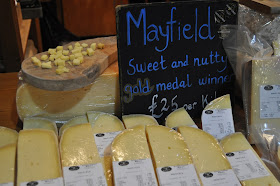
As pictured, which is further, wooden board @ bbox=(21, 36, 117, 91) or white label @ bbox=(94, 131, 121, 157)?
wooden board @ bbox=(21, 36, 117, 91)

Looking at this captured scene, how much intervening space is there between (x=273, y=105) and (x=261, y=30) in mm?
331

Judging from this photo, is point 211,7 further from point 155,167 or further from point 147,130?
point 155,167

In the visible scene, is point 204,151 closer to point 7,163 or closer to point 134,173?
point 134,173

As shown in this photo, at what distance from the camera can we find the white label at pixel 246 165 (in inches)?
41.2

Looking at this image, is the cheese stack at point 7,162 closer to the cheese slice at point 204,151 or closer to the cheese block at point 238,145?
the cheese slice at point 204,151

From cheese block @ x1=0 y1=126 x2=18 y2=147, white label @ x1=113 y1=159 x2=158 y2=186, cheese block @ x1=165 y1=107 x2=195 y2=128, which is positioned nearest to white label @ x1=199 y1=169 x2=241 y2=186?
white label @ x1=113 y1=159 x2=158 y2=186

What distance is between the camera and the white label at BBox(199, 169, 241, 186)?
990mm

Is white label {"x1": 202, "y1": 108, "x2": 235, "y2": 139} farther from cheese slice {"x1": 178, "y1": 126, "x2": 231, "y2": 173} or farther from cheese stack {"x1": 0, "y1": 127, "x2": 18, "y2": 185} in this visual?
cheese stack {"x1": 0, "y1": 127, "x2": 18, "y2": 185}

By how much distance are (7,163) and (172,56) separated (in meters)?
0.71

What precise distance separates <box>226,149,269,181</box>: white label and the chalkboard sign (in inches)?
13.2

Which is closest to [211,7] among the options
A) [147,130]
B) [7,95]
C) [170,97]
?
[170,97]

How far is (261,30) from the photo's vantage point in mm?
1369

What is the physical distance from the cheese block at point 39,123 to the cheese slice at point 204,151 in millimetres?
514

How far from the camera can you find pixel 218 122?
129 cm
